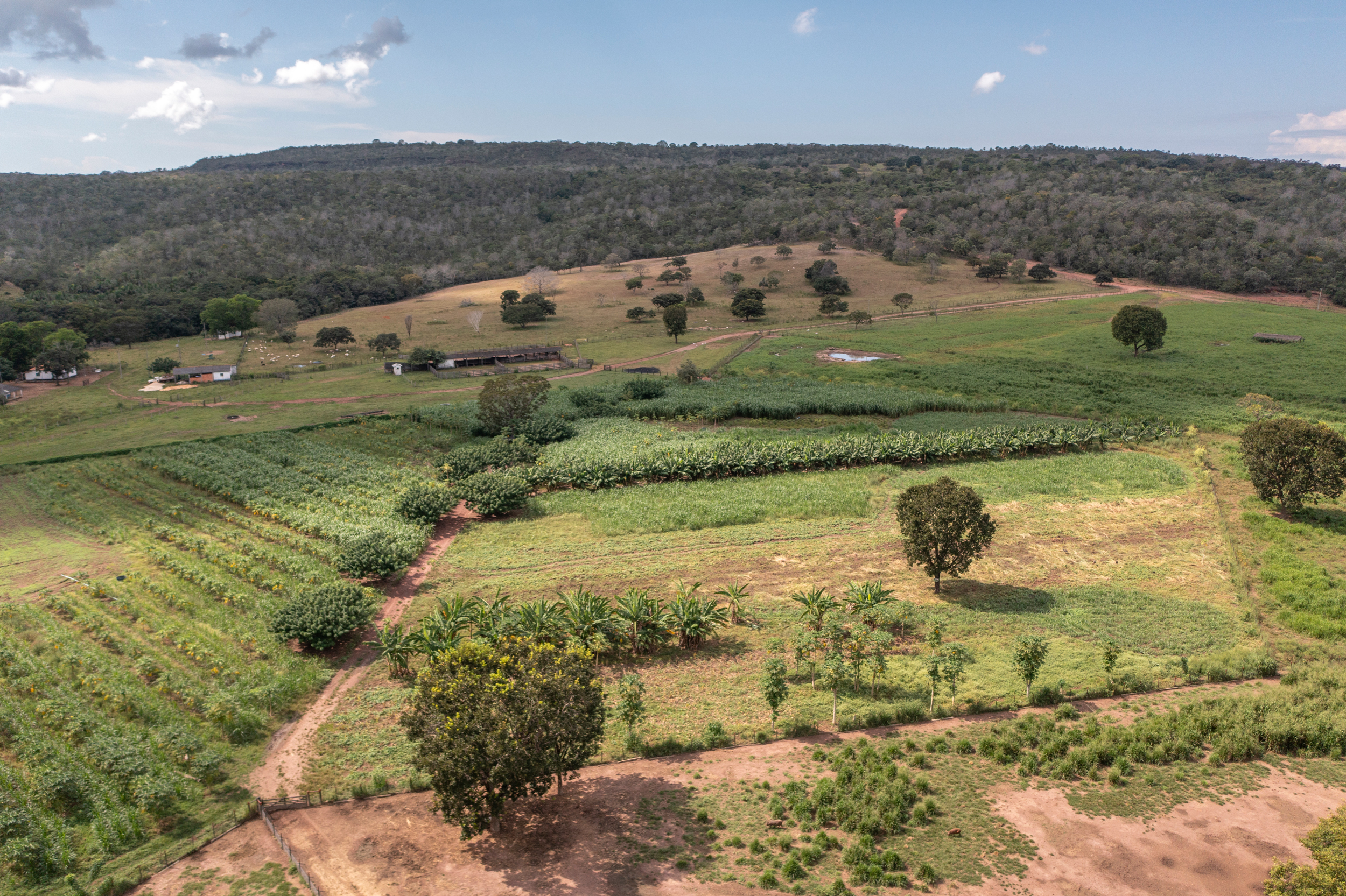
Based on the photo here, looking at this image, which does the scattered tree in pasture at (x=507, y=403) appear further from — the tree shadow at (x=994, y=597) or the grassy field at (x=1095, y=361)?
the tree shadow at (x=994, y=597)

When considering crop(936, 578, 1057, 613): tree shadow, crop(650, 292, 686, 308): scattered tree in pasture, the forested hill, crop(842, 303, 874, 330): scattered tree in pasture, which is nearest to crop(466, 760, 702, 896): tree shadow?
crop(936, 578, 1057, 613): tree shadow

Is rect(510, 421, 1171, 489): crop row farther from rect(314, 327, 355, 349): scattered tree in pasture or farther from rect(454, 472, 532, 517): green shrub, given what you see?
rect(314, 327, 355, 349): scattered tree in pasture

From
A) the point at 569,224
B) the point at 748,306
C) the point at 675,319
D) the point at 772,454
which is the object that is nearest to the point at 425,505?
the point at 772,454

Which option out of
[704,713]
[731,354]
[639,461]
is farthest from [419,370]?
[704,713]

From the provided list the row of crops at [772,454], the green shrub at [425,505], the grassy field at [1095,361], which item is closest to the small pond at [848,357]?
the grassy field at [1095,361]

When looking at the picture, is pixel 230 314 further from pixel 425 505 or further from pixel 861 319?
pixel 861 319

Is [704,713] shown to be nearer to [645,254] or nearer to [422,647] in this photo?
[422,647]
